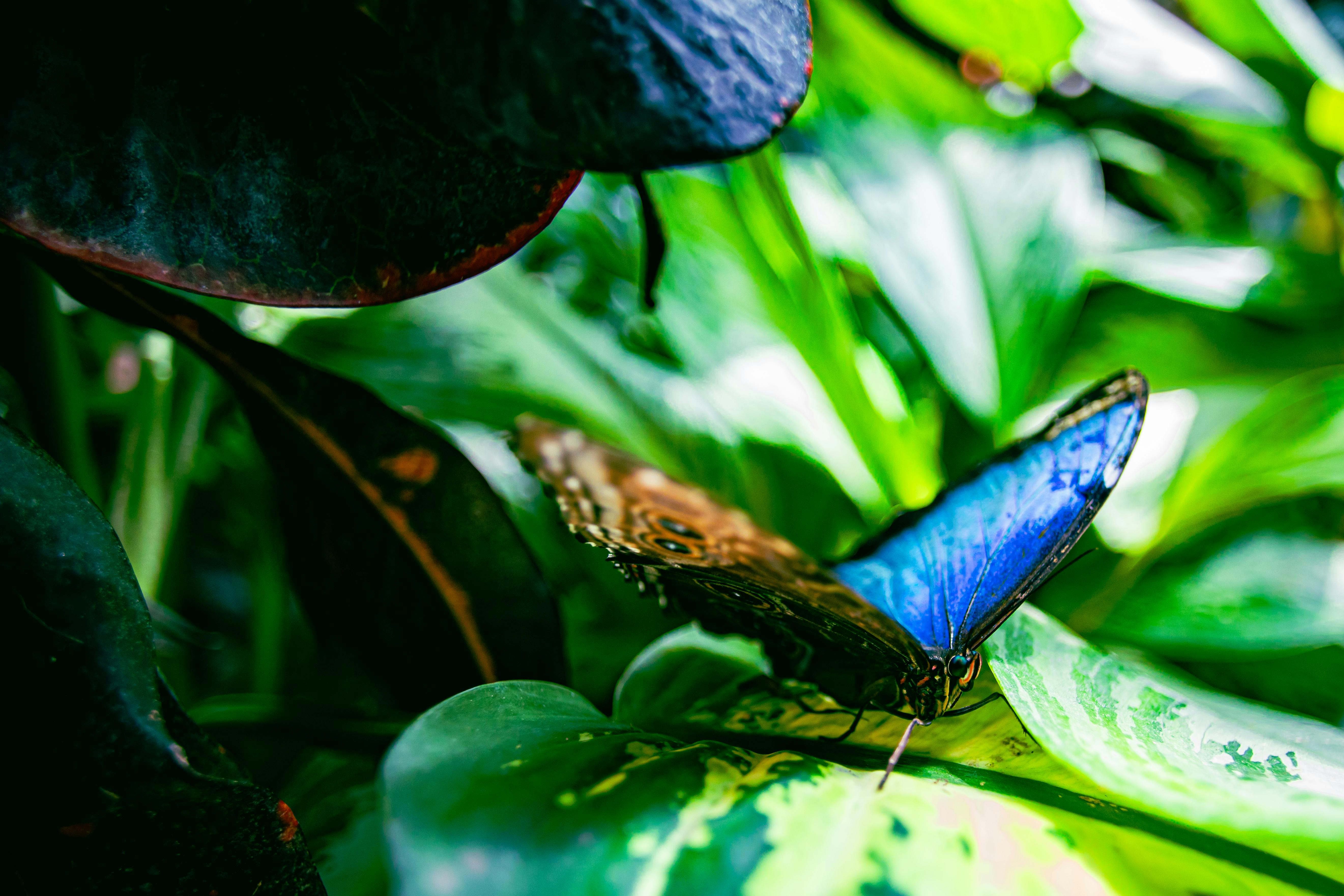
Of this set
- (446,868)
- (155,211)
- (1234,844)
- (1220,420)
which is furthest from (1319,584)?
(155,211)

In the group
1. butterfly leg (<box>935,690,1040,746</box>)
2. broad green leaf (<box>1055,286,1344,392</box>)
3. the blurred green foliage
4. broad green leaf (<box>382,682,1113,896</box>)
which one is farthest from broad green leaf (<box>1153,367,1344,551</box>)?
broad green leaf (<box>382,682,1113,896</box>)

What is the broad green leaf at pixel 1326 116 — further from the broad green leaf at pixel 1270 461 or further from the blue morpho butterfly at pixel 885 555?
the blue morpho butterfly at pixel 885 555

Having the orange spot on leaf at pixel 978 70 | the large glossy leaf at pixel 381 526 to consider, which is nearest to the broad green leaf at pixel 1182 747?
the large glossy leaf at pixel 381 526

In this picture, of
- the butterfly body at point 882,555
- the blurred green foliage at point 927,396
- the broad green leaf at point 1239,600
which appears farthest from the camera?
the broad green leaf at point 1239,600

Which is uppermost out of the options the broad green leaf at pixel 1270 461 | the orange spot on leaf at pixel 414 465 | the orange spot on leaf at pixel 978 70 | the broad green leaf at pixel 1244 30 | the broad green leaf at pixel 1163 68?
the broad green leaf at pixel 1244 30

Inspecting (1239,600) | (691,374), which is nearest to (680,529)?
(691,374)

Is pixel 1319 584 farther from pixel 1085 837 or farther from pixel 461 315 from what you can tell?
pixel 461 315

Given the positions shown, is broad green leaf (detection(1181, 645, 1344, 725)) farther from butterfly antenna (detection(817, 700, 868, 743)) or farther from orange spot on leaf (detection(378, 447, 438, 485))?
orange spot on leaf (detection(378, 447, 438, 485))
